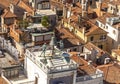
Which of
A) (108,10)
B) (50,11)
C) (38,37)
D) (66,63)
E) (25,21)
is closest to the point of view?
(66,63)

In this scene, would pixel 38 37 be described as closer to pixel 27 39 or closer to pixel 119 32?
pixel 27 39

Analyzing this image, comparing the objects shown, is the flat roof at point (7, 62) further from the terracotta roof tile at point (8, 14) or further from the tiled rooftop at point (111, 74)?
the terracotta roof tile at point (8, 14)

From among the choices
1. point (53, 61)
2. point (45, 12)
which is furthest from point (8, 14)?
point (53, 61)

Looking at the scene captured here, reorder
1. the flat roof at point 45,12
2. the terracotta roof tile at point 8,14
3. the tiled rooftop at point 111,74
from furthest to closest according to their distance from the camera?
the flat roof at point 45,12 < the terracotta roof tile at point 8,14 < the tiled rooftop at point 111,74

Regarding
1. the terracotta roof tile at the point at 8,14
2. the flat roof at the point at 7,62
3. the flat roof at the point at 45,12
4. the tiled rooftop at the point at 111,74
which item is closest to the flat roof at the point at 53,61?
the flat roof at the point at 7,62

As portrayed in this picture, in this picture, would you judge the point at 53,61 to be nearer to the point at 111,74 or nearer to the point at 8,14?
the point at 111,74

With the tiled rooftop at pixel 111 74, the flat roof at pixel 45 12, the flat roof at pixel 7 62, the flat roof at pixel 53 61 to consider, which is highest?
the flat roof at pixel 45 12

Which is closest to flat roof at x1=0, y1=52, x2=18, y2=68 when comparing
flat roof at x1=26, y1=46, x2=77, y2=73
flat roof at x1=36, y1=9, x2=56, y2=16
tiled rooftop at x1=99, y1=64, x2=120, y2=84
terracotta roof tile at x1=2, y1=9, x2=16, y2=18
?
flat roof at x1=26, y1=46, x2=77, y2=73

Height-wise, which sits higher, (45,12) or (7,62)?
(45,12)

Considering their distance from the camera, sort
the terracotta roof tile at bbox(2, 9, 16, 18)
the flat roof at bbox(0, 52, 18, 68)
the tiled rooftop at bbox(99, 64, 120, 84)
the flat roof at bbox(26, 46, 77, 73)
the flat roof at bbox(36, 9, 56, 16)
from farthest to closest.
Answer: the flat roof at bbox(36, 9, 56, 16) < the terracotta roof tile at bbox(2, 9, 16, 18) < the tiled rooftop at bbox(99, 64, 120, 84) < the flat roof at bbox(0, 52, 18, 68) < the flat roof at bbox(26, 46, 77, 73)

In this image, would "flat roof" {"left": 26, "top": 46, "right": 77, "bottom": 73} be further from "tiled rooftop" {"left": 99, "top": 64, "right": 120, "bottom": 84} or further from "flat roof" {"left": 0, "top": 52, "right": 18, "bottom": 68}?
"tiled rooftop" {"left": 99, "top": 64, "right": 120, "bottom": 84}

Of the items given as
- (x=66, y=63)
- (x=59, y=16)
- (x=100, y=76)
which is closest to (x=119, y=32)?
(x=59, y=16)
